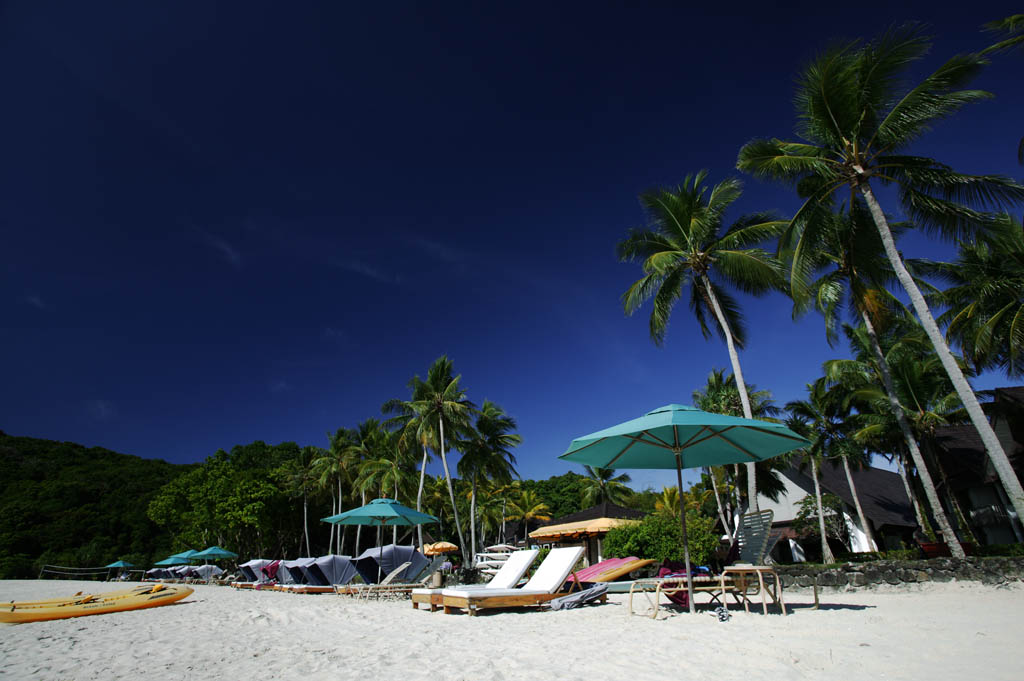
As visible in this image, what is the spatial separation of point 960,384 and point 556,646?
360 inches

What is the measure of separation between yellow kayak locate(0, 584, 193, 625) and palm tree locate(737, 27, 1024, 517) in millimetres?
15512

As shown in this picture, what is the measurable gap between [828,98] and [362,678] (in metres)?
13.1

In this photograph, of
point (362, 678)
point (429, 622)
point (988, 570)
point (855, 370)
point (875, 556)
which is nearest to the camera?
point (362, 678)

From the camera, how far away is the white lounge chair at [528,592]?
21.9 feet

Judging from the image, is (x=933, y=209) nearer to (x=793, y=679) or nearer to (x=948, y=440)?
(x=793, y=679)

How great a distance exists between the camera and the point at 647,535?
14852 mm

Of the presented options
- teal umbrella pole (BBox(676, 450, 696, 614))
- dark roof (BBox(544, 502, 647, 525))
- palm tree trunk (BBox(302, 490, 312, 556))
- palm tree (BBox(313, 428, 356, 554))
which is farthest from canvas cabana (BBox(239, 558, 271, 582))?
teal umbrella pole (BBox(676, 450, 696, 614))

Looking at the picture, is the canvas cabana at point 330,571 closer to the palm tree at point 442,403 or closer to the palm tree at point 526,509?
the palm tree at point 442,403

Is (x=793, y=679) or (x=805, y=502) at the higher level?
(x=805, y=502)

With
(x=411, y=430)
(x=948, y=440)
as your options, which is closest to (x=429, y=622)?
(x=411, y=430)

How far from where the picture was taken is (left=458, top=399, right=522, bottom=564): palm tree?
26297 mm

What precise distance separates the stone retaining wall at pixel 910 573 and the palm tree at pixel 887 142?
288 centimetres

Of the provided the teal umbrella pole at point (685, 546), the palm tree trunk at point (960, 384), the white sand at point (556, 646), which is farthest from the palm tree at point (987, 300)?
the teal umbrella pole at point (685, 546)

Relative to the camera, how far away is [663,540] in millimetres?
14367
